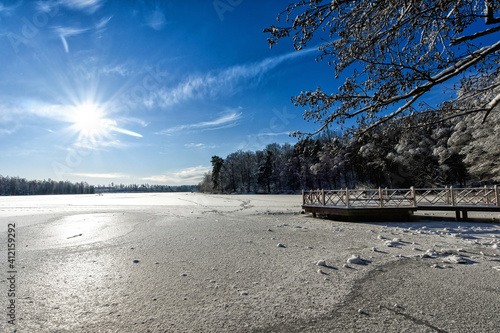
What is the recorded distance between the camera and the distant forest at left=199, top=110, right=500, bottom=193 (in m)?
6.30

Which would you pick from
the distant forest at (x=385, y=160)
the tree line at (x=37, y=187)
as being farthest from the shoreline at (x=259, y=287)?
the tree line at (x=37, y=187)

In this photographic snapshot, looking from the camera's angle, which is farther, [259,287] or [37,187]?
[37,187]

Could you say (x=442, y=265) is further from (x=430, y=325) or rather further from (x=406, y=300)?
(x=430, y=325)

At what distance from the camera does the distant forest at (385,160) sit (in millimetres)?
6301

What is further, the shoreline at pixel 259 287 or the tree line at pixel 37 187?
the tree line at pixel 37 187

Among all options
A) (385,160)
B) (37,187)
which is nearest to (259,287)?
(385,160)

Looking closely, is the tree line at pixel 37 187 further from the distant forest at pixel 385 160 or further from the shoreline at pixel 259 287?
the shoreline at pixel 259 287

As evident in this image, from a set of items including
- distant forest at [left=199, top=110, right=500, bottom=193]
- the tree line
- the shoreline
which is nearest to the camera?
the shoreline

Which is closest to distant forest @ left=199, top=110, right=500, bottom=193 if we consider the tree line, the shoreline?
the shoreline

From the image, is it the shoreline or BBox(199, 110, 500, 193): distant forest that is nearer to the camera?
the shoreline

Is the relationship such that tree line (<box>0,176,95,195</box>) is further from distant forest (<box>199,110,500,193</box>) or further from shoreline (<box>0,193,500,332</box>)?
shoreline (<box>0,193,500,332</box>)

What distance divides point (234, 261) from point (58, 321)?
147 inches

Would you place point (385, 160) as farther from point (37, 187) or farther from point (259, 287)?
point (37, 187)

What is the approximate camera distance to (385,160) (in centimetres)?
3828
